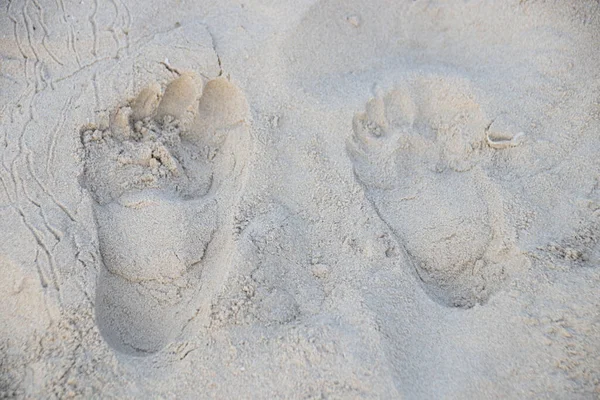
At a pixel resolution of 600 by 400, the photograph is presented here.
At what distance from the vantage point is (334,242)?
79.5 inches

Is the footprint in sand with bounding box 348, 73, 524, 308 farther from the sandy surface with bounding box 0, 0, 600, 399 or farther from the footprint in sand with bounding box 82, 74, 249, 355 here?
the footprint in sand with bounding box 82, 74, 249, 355

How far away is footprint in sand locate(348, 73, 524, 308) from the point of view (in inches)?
78.4

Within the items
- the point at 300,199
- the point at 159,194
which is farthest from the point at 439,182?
the point at 159,194

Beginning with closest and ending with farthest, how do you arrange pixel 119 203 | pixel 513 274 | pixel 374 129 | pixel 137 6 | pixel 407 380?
pixel 407 380
pixel 513 274
pixel 119 203
pixel 374 129
pixel 137 6

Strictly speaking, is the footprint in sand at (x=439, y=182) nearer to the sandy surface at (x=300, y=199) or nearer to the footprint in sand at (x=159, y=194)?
the sandy surface at (x=300, y=199)

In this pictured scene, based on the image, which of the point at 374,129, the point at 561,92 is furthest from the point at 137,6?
the point at 561,92

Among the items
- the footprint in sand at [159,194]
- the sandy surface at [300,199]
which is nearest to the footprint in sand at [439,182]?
the sandy surface at [300,199]

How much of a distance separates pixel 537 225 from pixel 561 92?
73 cm

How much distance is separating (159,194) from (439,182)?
1.21m

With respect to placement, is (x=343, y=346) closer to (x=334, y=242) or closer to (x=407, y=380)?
(x=407, y=380)

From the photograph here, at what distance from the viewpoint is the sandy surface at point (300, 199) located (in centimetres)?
172

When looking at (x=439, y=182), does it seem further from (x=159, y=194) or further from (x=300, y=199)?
(x=159, y=194)

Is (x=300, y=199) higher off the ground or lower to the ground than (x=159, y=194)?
higher

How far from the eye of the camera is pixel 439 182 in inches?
85.8
